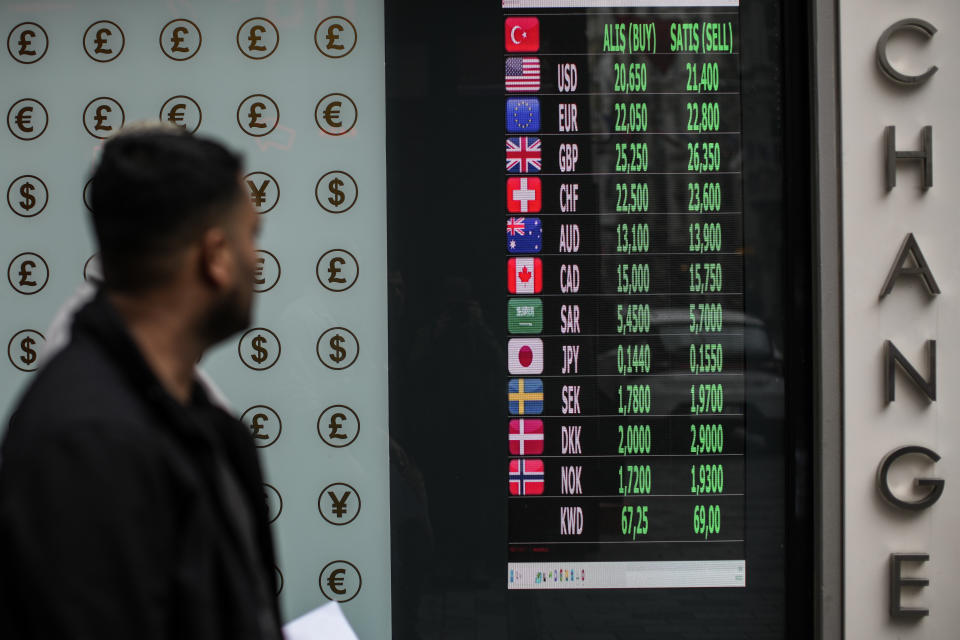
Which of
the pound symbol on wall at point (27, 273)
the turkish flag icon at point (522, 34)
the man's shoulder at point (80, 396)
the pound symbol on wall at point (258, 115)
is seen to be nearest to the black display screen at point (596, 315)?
the turkish flag icon at point (522, 34)

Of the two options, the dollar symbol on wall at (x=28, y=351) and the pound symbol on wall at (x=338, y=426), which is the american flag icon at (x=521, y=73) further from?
the dollar symbol on wall at (x=28, y=351)

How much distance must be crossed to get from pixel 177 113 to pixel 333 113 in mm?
607

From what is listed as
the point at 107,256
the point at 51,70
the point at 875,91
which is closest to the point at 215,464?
the point at 107,256

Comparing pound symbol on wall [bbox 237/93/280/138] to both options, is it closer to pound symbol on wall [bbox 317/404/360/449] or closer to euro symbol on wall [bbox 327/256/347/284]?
euro symbol on wall [bbox 327/256/347/284]

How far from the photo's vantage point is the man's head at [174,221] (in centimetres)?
146

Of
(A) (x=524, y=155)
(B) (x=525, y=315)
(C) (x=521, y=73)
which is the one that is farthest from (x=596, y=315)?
(C) (x=521, y=73)

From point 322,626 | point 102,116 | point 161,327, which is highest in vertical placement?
point 102,116

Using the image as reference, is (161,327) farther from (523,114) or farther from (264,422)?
(523,114)

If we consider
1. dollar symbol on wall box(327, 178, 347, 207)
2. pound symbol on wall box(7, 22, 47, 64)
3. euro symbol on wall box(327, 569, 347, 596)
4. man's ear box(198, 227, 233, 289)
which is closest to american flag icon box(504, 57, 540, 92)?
dollar symbol on wall box(327, 178, 347, 207)

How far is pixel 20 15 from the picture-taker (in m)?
3.45

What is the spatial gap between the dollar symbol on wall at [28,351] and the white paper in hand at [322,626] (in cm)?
144

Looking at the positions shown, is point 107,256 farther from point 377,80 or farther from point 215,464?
point 377,80

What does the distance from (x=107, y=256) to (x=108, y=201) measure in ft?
0.33

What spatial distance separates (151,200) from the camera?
57.6 inches
